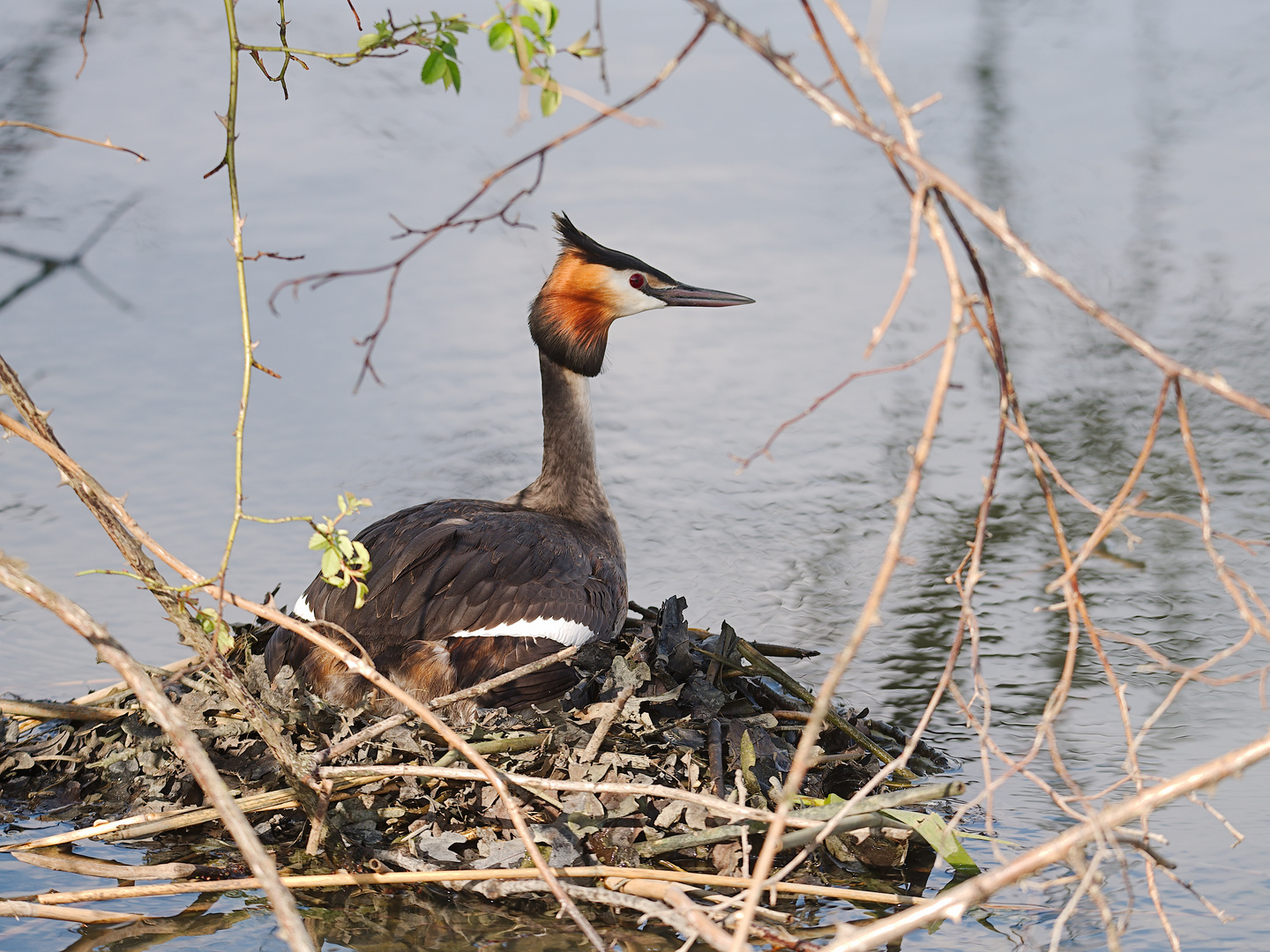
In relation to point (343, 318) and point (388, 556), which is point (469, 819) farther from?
point (343, 318)

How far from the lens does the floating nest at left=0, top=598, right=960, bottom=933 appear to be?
2.89 metres

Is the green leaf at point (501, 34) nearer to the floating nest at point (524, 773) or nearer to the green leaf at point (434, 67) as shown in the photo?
the green leaf at point (434, 67)

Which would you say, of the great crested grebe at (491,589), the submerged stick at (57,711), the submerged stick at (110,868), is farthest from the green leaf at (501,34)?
the submerged stick at (57,711)

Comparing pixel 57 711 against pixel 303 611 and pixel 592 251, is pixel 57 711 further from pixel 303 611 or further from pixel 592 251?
pixel 592 251

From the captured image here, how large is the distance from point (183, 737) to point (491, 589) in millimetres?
1649

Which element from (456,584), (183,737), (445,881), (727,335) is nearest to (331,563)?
(183,737)

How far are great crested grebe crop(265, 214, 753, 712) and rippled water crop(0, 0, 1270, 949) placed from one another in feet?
1.76

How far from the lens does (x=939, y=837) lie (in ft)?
9.43

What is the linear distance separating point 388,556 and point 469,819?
77 cm

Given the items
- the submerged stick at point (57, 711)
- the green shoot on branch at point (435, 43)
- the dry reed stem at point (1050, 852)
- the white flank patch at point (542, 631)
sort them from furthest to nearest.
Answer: the white flank patch at point (542, 631), the submerged stick at point (57, 711), the green shoot on branch at point (435, 43), the dry reed stem at point (1050, 852)

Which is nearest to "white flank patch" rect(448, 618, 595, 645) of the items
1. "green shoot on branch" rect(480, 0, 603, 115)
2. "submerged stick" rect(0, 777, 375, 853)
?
"submerged stick" rect(0, 777, 375, 853)

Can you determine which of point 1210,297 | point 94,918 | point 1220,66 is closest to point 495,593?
point 94,918

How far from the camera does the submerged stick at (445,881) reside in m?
2.66

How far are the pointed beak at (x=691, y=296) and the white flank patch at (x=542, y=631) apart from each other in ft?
3.87
